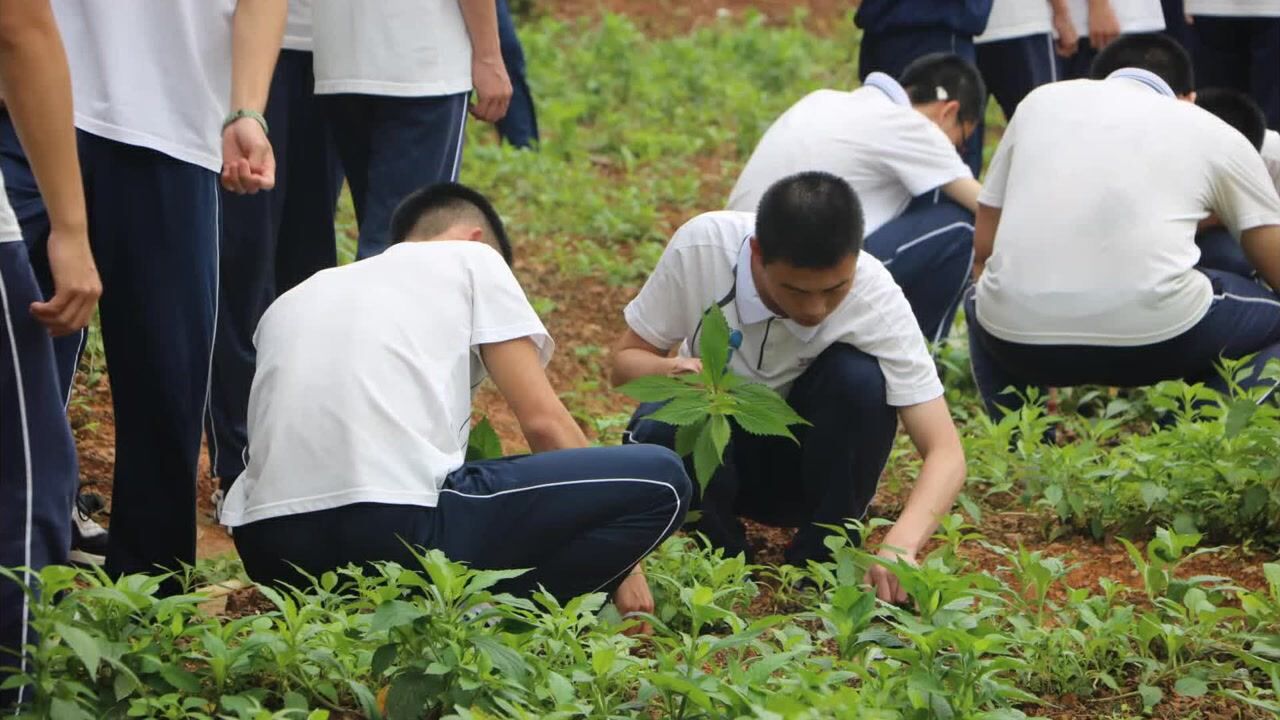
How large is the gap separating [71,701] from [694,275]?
1827 mm

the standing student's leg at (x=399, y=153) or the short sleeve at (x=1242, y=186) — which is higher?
the standing student's leg at (x=399, y=153)

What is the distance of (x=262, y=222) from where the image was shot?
411 centimetres

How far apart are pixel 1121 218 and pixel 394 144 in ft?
6.13

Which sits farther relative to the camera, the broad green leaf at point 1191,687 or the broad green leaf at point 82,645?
the broad green leaf at point 1191,687

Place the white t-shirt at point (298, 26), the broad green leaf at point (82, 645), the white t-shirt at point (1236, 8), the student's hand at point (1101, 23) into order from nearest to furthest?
the broad green leaf at point (82, 645) < the white t-shirt at point (298, 26) < the white t-shirt at point (1236, 8) < the student's hand at point (1101, 23)

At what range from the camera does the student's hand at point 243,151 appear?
3.32 metres

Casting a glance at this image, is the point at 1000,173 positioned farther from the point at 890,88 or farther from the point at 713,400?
the point at 713,400

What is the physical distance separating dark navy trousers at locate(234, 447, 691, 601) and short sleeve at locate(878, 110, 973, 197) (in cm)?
234

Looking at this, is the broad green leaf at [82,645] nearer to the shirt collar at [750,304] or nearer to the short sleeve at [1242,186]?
the shirt collar at [750,304]

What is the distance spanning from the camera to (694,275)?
4.01 meters

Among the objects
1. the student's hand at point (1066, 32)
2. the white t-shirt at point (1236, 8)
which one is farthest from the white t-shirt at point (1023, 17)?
the white t-shirt at point (1236, 8)

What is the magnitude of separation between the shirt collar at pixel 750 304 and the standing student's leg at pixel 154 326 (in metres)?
1.14

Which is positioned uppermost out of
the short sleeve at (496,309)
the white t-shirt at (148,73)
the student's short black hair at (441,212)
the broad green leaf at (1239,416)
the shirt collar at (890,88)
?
the white t-shirt at (148,73)

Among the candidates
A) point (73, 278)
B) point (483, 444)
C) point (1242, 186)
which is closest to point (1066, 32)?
point (1242, 186)
